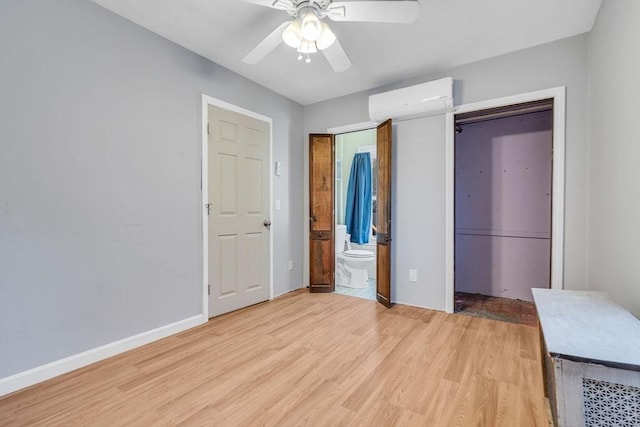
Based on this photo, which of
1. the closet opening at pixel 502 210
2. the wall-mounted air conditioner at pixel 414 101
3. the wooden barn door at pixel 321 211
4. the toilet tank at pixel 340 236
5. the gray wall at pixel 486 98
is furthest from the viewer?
the toilet tank at pixel 340 236

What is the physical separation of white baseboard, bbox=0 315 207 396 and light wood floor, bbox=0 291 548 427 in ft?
0.17

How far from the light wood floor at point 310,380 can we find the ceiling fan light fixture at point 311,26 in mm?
2042

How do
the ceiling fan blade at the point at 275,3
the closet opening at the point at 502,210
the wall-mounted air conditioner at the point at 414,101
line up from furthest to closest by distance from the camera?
→ the closet opening at the point at 502,210
the wall-mounted air conditioner at the point at 414,101
the ceiling fan blade at the point at 275,3

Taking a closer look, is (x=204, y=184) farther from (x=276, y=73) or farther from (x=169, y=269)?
(x=276, y=73)

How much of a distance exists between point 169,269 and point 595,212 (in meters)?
3.24

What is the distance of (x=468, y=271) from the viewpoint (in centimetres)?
366

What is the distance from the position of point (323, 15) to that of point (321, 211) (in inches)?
89.7

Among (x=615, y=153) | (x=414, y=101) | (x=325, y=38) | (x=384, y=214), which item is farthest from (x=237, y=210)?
(x=615, y=153)

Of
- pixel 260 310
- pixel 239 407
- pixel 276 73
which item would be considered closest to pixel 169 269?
pixel 260 310

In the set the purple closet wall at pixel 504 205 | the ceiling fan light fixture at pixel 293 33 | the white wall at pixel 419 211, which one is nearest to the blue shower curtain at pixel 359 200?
the purple closet wall at pixel 504 205

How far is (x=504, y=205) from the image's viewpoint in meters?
3.42

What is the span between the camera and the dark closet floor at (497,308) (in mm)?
2750

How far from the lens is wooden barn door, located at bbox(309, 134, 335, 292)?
3.66 m

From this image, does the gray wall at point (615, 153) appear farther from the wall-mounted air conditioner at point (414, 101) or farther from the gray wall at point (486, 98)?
the wall-mounted air conditioner at point (414, 101)
